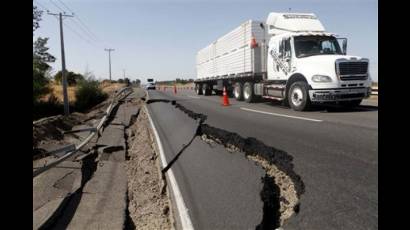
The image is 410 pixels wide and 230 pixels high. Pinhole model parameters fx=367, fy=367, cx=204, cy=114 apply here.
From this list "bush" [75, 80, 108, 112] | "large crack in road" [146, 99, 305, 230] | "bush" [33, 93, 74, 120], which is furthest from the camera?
"bush" [75, 80, 108, 112]

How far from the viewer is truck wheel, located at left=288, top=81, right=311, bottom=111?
42.1ft

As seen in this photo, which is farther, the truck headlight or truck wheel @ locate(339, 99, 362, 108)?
truck wheel @ locate(339, 99, 362, 108)

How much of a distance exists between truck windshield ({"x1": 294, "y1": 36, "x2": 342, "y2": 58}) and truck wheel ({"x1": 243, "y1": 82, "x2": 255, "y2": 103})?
475cm

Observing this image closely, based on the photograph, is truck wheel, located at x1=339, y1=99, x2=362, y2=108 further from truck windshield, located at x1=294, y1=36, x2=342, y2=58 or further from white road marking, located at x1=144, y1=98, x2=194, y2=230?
white road marking, located at x1=144, y1=98, x2=194, y2=230

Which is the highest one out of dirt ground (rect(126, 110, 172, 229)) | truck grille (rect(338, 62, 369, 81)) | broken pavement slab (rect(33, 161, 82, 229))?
truck grille (rect(338, 62, 369, 81))

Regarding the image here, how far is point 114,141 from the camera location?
958 centimetres

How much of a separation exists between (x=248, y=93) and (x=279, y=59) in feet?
13.2

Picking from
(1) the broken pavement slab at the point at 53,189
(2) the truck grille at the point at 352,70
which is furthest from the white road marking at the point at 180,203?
(2) the truck grille at the point at 352,70


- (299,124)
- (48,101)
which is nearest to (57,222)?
(299,124)

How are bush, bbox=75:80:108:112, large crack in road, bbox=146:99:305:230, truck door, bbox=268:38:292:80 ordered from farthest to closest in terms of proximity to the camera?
bush, bbox=75:80:108:112 → truck door, bbox=268:38:292:80 → large crack in road, bbox=146:99:305:230

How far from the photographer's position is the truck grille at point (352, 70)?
12.2 m

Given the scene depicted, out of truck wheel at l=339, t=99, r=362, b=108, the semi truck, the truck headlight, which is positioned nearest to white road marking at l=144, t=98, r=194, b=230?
the truck headlight

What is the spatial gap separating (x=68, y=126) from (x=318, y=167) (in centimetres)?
1147
